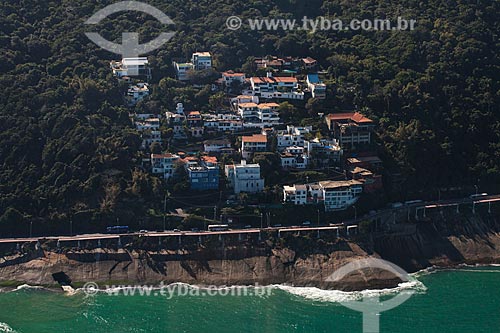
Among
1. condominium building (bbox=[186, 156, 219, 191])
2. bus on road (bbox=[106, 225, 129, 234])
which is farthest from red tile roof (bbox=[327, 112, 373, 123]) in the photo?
bus on road (bbox=[106, 225, 129, 234])

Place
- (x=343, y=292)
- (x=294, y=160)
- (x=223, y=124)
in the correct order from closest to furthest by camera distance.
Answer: (x=343, y=292), (x=294, y=160), (x=223, y=124)

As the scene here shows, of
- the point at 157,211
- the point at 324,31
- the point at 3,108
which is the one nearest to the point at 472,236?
the point at 157,211

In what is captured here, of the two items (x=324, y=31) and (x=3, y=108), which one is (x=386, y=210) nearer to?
(x=324, y=31)

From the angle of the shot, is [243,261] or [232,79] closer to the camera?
[243,261]

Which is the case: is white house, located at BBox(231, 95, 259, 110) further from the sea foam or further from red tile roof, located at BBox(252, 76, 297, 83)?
the sea foam

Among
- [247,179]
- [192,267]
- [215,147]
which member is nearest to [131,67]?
[215,147]

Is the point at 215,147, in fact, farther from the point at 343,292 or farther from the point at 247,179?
the point at 343,292
